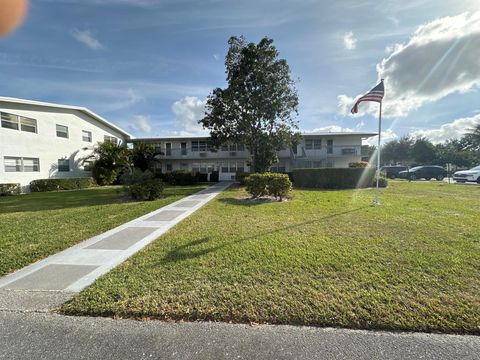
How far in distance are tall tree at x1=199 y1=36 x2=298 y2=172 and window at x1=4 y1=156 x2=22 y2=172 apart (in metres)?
13.0

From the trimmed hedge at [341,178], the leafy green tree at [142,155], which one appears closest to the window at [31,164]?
the leafy green tree at [142,155]

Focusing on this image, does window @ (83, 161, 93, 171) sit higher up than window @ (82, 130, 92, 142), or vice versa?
window @ (82, 130, 92, 142)

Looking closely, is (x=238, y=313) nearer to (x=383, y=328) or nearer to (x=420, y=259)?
(x=383, y=328)

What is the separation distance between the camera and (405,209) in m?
7.86

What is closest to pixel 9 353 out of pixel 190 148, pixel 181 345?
pixel 181 345

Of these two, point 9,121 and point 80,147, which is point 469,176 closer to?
point 80,147

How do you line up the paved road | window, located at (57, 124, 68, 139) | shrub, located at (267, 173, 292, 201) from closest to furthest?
the paved road → shrub, located at (267, 173, 292, 201) → window, located at (57, 124, 68, 139)

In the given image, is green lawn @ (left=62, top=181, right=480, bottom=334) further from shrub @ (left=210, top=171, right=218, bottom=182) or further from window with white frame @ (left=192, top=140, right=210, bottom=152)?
window with white frame @ (left=192, top=140, right=210, bottom=152)

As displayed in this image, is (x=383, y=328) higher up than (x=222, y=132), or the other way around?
(x=222, y=132)

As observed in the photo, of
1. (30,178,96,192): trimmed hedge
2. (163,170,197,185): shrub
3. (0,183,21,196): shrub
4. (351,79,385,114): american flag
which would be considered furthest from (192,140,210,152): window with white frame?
(351,79,385,114): american flag

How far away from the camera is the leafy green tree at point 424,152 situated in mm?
44938

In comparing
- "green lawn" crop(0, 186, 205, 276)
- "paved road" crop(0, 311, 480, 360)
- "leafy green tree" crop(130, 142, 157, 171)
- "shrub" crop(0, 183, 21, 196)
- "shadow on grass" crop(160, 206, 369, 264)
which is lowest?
"paved road" crop(0, 311, 480, 360)

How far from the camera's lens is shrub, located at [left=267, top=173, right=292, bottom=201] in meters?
10.1

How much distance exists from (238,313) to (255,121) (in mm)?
15555
